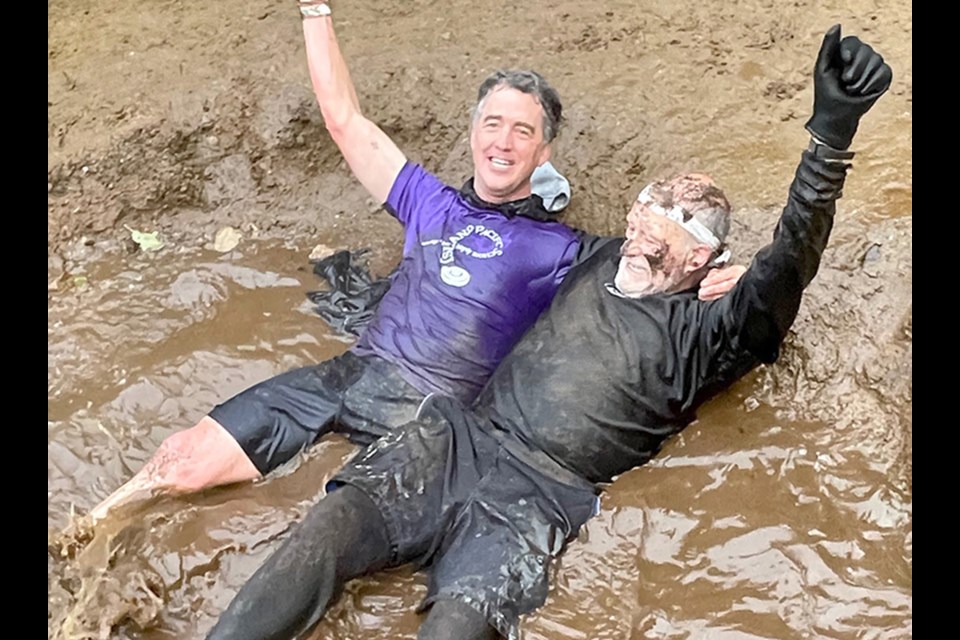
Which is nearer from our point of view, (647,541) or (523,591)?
(523,591)

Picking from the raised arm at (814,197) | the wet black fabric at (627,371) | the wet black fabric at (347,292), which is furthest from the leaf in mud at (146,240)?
the raised arm at (814,197)

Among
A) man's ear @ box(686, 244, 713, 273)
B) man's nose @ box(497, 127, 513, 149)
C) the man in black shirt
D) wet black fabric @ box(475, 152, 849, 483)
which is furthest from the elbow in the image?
man's ear @ box(686, 244, 713, 273)

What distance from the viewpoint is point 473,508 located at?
2.88 m

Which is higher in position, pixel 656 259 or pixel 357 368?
pixel 656 259

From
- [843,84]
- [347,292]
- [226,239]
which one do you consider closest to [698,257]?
[843,84]

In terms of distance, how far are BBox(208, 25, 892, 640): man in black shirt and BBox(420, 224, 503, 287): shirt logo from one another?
0.31 m

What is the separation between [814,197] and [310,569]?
5.68ft

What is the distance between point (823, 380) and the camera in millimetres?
3223

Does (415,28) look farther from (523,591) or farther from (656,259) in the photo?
(523,591)

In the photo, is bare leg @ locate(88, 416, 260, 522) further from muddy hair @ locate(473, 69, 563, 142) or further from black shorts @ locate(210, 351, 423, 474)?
muddy hair @ locate(473, 69, 563, 142)

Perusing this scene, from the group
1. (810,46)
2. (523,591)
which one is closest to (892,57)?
(810,46)

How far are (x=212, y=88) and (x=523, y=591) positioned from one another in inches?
117

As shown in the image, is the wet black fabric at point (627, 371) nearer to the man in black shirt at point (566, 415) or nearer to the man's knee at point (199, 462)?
the man in black shirt at point (566, 415)

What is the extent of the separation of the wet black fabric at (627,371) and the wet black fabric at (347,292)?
83cm
